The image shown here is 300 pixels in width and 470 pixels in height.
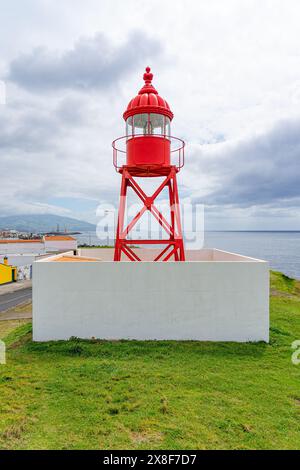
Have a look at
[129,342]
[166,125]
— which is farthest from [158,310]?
[166,125]

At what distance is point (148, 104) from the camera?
36.3ft

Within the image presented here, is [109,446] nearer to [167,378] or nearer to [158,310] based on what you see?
[167,378]

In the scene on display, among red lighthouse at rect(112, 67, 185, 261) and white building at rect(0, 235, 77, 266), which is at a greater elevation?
red lighthouse at rect(112, 67, 185, 261)

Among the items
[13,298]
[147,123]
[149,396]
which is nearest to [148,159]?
[147,123]

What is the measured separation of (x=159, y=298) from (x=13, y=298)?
1369 cm

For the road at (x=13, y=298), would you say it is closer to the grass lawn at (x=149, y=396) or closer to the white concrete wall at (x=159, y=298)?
the grass lawn at (x=149, y=396)

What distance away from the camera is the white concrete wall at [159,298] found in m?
9.49

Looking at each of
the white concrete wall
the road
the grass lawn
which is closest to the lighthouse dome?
the white concrete wall

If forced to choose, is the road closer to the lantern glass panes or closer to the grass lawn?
the grass lawn

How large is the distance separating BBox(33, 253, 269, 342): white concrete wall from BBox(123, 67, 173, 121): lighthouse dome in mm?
6092

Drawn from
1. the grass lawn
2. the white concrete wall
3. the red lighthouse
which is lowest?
the grass lawn

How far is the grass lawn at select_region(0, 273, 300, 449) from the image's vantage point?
5199 mm

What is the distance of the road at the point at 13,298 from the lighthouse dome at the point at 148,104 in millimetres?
12976
